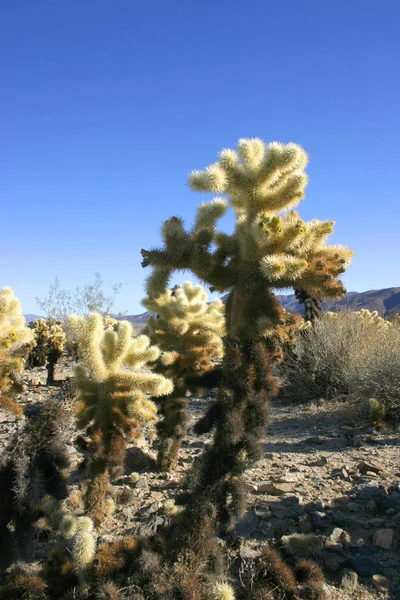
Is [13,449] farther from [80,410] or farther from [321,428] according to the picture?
[321,428]

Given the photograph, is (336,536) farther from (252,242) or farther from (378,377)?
(378,377)

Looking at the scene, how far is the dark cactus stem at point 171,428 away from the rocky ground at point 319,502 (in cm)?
18

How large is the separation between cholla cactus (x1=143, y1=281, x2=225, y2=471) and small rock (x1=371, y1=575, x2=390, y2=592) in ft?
8.96

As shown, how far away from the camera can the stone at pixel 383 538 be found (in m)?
3.65

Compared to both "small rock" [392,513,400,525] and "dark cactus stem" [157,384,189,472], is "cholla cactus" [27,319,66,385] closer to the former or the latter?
"dark cactus stem" [157,384,189,472]

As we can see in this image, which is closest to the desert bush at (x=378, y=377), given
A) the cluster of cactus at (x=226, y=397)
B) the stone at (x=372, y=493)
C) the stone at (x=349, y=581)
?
the stone at (x=372, y=493)

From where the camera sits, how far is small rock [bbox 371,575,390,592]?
319 cm

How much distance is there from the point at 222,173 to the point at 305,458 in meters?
3.74

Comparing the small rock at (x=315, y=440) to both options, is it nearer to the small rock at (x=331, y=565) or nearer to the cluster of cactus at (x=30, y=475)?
the small rock at (x=331, y=565)

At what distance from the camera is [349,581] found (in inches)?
127

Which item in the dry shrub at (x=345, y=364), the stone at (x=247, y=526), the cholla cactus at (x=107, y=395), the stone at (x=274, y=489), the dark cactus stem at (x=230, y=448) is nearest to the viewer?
the dark cactus stem at (x=230, y=448)

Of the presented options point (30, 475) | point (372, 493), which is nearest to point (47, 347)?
point (30, 475)

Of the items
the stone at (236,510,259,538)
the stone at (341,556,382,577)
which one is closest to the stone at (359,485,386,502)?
the stone at (341,556,382,577)

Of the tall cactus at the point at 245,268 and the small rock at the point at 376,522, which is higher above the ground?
the tall cactus at the point at 245,268
